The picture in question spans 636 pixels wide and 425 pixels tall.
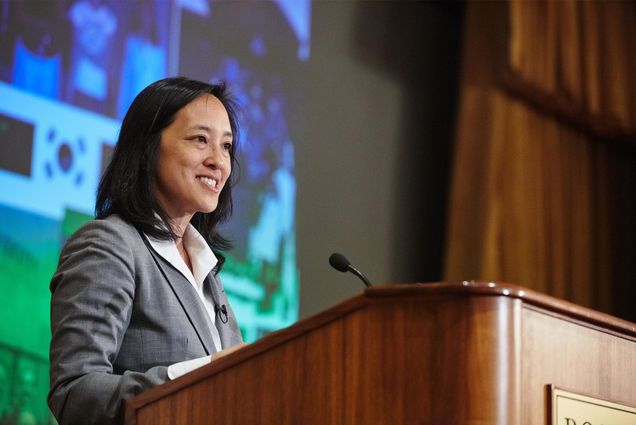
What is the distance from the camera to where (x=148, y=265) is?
1.93 m

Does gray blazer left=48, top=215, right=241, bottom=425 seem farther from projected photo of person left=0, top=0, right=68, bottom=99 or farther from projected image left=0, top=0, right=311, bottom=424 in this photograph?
projected photo of person left=0, top=0, right=68, bottom=99

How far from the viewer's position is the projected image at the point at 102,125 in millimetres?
3162

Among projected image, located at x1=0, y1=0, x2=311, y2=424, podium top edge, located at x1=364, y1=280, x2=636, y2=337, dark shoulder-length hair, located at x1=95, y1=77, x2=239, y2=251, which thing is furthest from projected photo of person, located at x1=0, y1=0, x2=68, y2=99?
podium top edge, located at x1=364, y1=280, x2=636, y2=337

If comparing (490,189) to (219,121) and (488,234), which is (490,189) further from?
(219,121)

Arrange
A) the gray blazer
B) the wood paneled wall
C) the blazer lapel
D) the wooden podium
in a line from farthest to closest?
the wood paneled wall, the blazer lapel, the gray blazer, the wooden podium

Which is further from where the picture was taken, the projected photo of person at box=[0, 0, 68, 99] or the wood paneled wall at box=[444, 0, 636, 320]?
the wood paneled wall at box=[444, 0, 636, 320]

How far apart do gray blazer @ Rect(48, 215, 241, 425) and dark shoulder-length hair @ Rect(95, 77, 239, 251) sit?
0.07 m

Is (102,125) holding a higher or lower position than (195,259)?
higher

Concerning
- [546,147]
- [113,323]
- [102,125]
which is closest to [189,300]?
[113,323]

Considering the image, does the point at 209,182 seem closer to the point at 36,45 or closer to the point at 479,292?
the point at 479,292

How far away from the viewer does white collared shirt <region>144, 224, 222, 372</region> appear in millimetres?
2008

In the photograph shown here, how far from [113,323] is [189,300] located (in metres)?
0.23

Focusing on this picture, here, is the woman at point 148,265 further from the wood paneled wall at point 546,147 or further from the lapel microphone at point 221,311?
the wood paneled wall at point 546,147

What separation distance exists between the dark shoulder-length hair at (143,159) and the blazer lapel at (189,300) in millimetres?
78
